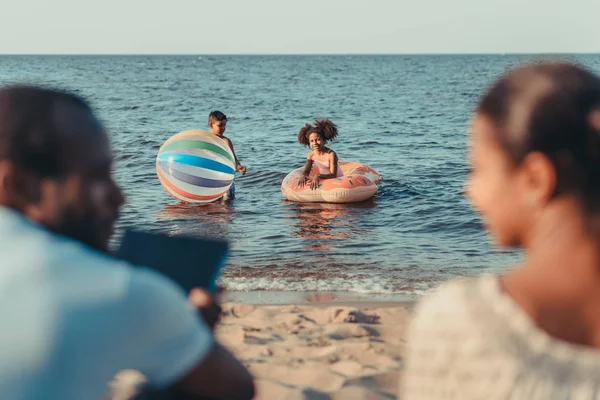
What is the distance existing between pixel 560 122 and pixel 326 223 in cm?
815

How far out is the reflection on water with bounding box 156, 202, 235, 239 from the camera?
30.3 feet

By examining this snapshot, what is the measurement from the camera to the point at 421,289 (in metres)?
6.30

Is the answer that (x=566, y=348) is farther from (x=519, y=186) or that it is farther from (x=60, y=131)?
(x=60, y=131)

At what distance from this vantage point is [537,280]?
1470 mm

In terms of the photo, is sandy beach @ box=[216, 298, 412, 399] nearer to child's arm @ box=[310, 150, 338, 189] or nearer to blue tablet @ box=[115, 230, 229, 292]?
blue tablet @ box=[115, 230, 229, 292]

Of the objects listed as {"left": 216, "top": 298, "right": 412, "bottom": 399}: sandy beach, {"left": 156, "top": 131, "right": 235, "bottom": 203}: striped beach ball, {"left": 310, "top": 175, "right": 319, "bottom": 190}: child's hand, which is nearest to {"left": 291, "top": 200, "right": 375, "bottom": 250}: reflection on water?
{"left": 310, "top": 175, "right": 319, "bottom": 190}: child's hand

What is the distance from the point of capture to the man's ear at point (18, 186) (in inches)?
64.8

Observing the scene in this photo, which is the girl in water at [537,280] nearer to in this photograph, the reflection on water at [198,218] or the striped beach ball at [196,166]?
the reflection on water at [198,218]

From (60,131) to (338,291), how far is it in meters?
4.72

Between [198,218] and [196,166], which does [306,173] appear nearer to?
[198,218]

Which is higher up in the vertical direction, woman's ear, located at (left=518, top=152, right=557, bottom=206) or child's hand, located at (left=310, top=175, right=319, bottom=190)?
woman's ear, located at (left=518, top=152, right=557, bottom=206)

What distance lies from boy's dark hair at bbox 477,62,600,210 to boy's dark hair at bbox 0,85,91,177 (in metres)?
0.94

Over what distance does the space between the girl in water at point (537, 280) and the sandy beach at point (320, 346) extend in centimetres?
216

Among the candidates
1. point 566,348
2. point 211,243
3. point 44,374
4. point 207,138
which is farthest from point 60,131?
point 207,138
